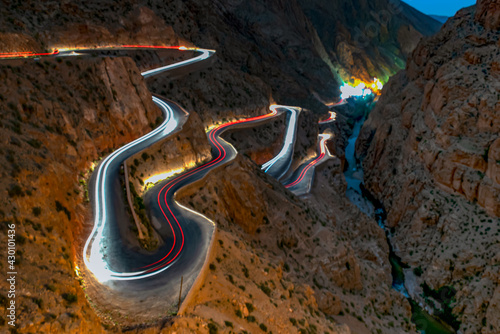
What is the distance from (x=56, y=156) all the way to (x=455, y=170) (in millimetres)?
43123

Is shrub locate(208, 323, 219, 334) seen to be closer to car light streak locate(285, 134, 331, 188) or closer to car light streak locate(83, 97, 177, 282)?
car light streak locate(83, 97, 177, 282)

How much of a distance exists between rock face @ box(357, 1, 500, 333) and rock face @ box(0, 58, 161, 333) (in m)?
34.1

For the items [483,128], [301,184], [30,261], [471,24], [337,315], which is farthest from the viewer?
[471,24]

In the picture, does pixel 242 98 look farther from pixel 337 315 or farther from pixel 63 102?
pixel 337 315

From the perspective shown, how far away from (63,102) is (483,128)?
44.7 metres

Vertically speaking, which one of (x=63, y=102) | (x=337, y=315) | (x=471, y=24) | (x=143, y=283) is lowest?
(x=337, y=315)

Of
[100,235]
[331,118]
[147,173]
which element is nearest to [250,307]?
[100,235]

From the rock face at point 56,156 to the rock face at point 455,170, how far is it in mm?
34057

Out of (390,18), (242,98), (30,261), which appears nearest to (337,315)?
(30,261)

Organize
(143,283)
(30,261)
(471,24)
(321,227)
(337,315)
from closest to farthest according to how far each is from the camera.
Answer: (30,261)
(143,283)
(337,315)
(321,227)
(471,24)

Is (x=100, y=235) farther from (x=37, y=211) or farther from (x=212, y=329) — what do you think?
(x=212, y=329)

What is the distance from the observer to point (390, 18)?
160000 millimetres

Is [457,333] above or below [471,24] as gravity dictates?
below

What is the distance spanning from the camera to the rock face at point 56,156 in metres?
9.60
